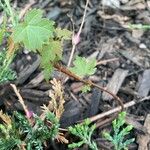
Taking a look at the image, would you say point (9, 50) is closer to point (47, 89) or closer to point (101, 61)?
point (47, 89)

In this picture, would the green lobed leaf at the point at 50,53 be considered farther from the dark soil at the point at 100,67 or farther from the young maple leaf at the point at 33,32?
the dark soil at the point at 100,67

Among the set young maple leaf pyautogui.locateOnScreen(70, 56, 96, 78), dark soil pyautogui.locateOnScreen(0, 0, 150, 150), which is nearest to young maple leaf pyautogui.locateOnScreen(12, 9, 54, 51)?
young maple leaf pyautogui.locateOnScreen(70, 56, 96, 78)

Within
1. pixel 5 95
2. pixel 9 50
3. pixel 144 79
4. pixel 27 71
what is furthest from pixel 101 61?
pixel 9 50

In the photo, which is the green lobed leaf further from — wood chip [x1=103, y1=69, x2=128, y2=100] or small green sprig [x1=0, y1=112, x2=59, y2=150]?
wood chip [x1=103, y1=69, x2=128, y2=100]

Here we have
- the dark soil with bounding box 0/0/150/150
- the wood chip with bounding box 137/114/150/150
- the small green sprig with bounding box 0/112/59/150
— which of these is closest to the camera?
the small green sprig with bounding box 0/112/59/150

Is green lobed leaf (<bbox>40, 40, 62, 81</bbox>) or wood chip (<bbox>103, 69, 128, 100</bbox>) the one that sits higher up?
green lobed leaf (<bbox>40, 40, 62, 81</bbox>)

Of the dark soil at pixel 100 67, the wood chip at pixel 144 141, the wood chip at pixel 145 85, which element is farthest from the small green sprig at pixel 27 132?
the wood chip at pixel 145 85
